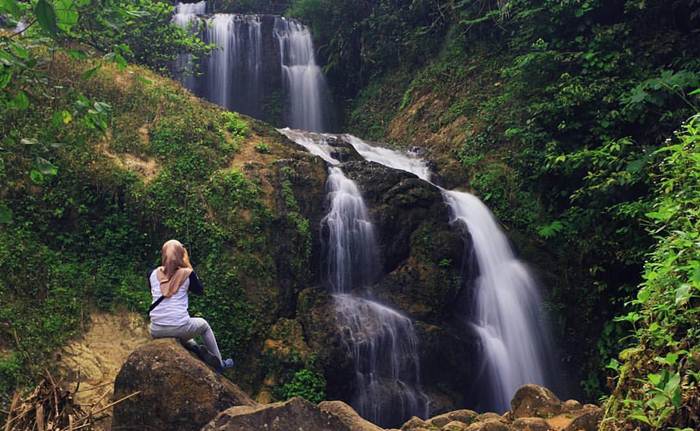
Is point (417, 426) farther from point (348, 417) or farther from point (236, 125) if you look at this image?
point (236, 125)

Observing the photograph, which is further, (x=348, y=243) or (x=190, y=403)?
(x=348, y=243)

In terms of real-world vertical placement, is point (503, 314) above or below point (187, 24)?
below

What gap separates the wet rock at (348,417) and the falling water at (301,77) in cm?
1371

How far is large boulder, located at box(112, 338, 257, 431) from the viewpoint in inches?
194

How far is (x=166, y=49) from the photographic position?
1298 cm

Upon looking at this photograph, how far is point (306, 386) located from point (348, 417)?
3251 mm

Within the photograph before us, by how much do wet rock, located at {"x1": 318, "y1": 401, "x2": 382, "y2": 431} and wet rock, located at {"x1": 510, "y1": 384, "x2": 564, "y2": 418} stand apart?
1490mm

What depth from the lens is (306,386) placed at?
25.0ft

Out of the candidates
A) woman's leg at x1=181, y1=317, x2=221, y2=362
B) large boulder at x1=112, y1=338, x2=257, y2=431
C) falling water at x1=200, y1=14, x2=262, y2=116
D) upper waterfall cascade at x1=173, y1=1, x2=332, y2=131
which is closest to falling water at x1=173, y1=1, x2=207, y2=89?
upper waterfall cascade at x1=173, y1=1, x2=332, y2=131

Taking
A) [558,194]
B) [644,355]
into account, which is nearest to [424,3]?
[558,194]

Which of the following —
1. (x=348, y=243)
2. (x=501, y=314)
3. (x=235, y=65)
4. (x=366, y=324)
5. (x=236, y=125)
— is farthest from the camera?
(x=235, y=65)

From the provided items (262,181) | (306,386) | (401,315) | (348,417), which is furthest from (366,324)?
(348,417)

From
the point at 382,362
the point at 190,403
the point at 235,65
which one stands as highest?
the point at 235,65

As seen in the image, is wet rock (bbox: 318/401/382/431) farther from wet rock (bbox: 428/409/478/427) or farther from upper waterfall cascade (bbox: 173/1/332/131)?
upper waterfall cascade (bbox: 173/1/332/131)
